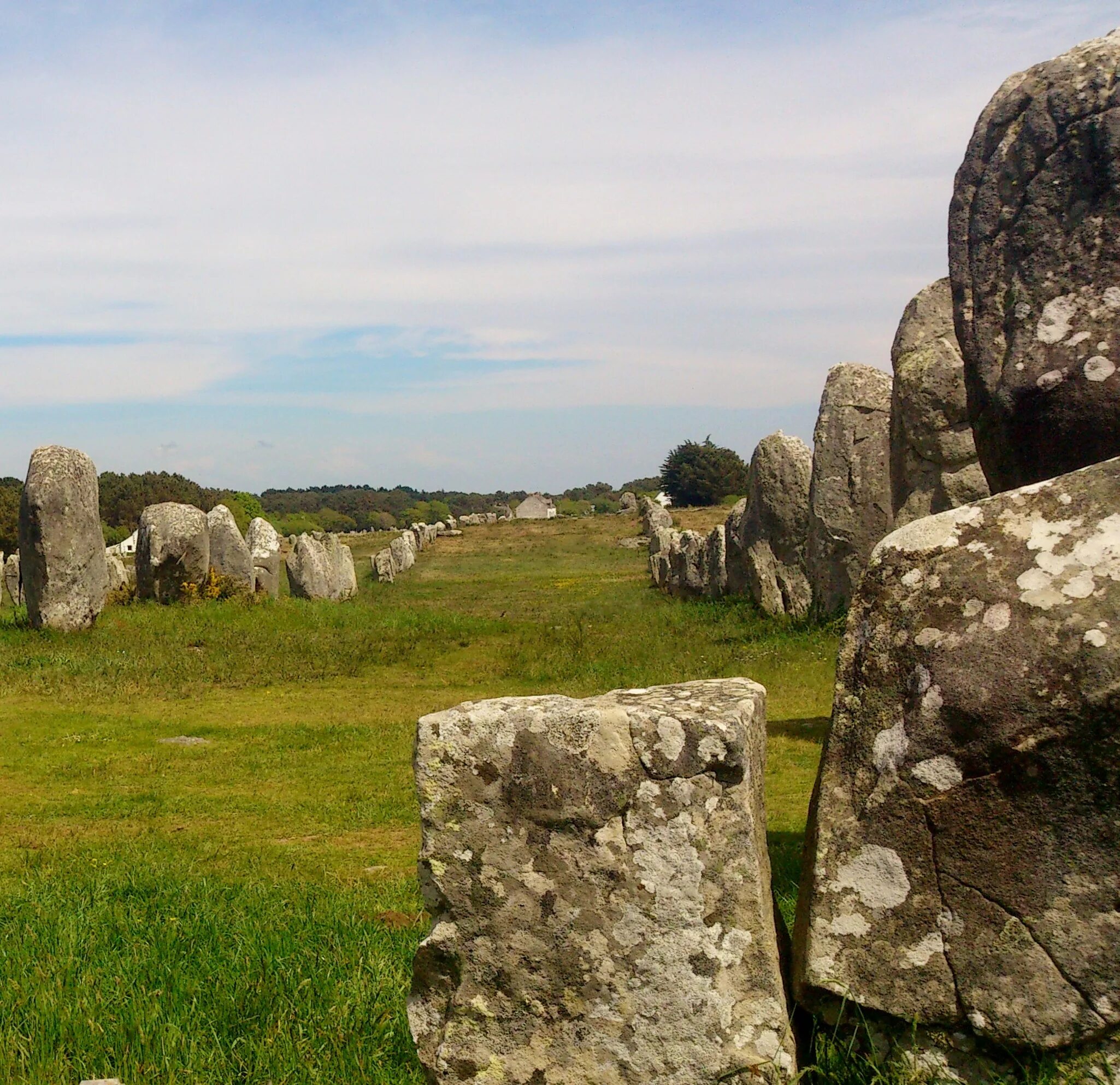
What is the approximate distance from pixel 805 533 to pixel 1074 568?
17.5 m

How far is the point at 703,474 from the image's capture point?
6800cm

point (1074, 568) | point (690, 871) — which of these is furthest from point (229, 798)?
point (1074, 568)

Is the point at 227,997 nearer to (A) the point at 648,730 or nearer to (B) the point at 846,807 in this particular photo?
(A) the point at 648,730

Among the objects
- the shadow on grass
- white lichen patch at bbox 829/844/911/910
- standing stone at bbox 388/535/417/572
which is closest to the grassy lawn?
the shadow on grass

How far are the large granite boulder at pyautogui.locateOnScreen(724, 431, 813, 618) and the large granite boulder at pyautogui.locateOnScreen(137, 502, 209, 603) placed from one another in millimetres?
10914

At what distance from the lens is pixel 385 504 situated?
12144cm

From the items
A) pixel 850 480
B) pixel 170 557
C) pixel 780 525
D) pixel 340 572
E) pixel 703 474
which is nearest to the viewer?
pixel 850 480

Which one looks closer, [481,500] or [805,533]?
[805,533]

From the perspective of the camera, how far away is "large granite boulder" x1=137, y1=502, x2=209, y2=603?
77.5 ft

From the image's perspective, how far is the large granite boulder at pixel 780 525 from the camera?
2048 cm

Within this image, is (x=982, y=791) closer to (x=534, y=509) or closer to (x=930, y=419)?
(x=930, y=419)

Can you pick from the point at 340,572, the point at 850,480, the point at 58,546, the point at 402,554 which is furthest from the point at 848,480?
the point at 402,554

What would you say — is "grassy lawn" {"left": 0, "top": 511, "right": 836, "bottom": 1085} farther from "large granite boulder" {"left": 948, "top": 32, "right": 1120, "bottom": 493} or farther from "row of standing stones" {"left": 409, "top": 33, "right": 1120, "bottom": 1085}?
"large granite boulder" {"left": 948, "top": 32, "right": 1120, "bottom": 493}

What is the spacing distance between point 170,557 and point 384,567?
1325 centimetres
